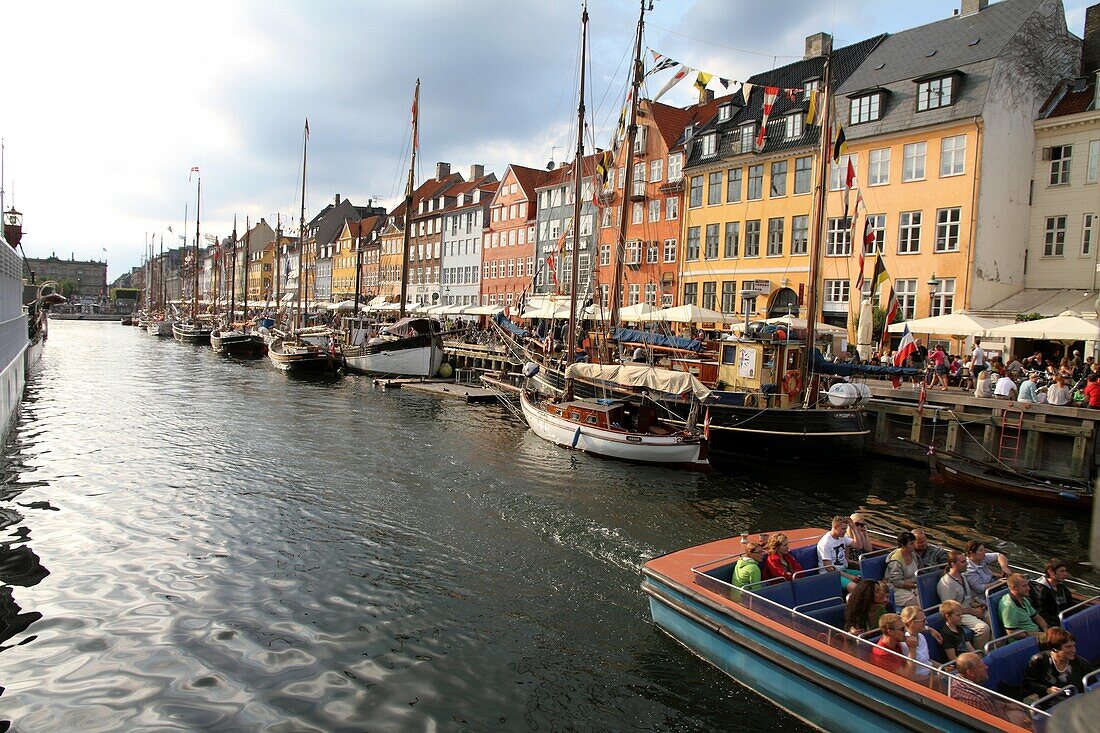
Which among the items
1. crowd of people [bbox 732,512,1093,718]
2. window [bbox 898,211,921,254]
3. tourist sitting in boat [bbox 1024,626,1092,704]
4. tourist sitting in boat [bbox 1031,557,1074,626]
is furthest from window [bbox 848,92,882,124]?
tourist sitting in boat [bbox 1024,626,1092,704]

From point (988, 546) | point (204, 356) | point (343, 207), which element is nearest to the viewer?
point (988, 546)

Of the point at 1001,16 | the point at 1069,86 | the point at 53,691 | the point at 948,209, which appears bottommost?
the point at 53,691

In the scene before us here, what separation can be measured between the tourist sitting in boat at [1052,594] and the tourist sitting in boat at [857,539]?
2.19 metres

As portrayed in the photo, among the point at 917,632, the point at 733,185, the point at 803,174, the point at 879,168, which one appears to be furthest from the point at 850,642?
the point at 733,185

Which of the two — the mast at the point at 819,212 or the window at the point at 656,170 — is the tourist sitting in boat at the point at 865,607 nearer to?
the mast at the point at 819,212

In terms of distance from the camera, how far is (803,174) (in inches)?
1619

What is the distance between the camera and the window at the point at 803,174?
1601 inches

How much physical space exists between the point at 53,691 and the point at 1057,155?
40756 millimetres

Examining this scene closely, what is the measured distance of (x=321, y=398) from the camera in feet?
126

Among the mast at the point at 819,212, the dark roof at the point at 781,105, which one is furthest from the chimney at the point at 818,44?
the mast at the point at 819,212

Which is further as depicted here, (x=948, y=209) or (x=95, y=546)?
(x=948, y=209)

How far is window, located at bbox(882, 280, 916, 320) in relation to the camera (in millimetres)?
35812

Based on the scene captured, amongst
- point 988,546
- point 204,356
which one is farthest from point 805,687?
point 204,356

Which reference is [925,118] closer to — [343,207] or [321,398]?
[321,398]
